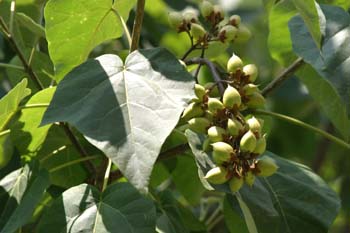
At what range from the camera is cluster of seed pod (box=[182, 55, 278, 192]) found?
136 cm

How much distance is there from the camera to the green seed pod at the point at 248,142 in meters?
1.34

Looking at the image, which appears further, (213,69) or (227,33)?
(227,33)

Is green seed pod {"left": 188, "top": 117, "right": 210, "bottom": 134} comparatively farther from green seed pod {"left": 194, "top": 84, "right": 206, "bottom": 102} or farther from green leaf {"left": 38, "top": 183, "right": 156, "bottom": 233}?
green leaf {"left": 38, "top": 183, "right": 156, "bottom": 233}

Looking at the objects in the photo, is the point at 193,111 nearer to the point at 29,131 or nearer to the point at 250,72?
the point at 250,72

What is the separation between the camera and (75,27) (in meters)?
1.69

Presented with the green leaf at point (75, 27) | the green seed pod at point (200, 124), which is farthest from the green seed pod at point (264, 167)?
the green leaf at point (75, 27)

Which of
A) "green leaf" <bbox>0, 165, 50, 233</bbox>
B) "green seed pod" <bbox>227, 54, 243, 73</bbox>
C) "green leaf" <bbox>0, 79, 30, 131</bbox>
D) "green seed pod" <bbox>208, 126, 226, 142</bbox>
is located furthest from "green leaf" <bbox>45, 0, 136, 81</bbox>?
"green seed pod" <bbox>208, 126, 226, 142</bbox>

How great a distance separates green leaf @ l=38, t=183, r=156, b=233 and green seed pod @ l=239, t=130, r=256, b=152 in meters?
0.21

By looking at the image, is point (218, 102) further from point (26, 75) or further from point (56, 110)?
point (26, 75)

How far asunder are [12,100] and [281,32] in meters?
0.64

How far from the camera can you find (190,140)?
1493 millimetres

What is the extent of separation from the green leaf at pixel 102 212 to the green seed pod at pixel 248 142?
209 mm

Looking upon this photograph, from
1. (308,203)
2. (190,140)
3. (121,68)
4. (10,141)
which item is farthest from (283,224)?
(10,141)

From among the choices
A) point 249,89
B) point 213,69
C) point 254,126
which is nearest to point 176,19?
point 213,69
